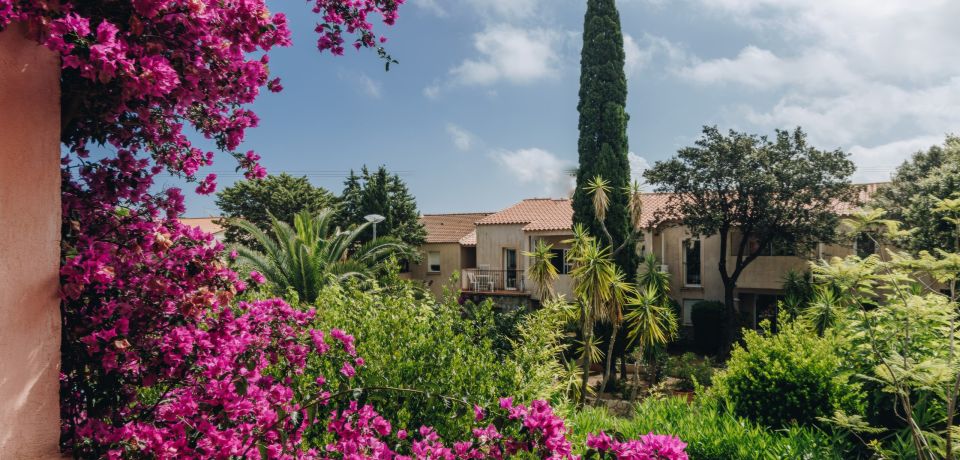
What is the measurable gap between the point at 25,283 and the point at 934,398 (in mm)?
8373

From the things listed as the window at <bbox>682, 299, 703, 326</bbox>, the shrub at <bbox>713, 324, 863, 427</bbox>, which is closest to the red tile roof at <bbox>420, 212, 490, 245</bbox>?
the window at <bbox>682, 299, 703, 326</bbox>

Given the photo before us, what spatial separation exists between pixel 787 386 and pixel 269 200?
2958cm

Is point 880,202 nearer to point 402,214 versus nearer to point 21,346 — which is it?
point 402,214

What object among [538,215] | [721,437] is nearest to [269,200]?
[538,215]

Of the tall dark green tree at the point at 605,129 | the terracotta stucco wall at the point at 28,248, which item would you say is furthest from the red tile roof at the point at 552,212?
the terracotta stucco wall at the point at 28,248

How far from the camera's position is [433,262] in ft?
117

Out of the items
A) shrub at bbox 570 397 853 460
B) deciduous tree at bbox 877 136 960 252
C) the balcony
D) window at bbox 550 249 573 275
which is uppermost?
deciduous tree at bbox 877 136 960 252

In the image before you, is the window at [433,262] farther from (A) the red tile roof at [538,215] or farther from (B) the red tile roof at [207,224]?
(B) the red tile roof at [207,224]

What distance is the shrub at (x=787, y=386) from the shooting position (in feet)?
25.3

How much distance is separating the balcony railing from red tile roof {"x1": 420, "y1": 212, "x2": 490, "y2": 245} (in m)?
4.47

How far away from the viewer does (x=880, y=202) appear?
22.2 m

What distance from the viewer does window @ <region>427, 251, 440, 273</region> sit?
116 feet

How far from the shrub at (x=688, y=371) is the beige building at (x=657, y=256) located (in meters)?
5.33

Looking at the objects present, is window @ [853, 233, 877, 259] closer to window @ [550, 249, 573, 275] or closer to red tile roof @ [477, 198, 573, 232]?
red tile roof @ [477, 198, 573, 232]
